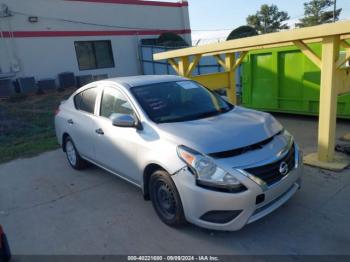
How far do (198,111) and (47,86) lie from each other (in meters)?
13.0

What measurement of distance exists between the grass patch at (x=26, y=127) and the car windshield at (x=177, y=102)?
3.86 meters

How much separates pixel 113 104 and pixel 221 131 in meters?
1.68

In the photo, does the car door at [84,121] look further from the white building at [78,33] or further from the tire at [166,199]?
the white building at [78,33]

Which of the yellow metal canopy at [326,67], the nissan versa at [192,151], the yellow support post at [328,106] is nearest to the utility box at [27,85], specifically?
the nissan versa at [192,151]

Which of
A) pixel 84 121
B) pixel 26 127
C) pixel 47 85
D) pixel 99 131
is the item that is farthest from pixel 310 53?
pixel 47 85

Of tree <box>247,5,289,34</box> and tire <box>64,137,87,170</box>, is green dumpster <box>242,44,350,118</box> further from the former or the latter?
tree <box>247,5,289,34</box>

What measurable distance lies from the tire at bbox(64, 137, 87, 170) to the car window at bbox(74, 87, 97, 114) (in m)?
0.67

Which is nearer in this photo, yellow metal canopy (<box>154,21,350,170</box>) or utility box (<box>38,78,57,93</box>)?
yellow metal canopy (<box>154,21,350,170</box>)

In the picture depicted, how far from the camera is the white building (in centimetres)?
1472

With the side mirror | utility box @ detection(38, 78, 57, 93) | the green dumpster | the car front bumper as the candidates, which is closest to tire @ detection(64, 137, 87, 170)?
the side mirror

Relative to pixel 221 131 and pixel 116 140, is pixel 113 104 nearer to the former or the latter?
pixel 116 140

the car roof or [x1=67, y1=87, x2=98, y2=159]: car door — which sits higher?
the car roof

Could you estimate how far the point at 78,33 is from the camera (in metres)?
16.5

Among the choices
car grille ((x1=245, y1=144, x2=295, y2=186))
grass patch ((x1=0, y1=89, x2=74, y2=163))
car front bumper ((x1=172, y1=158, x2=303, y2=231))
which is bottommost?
grass patch ((x1=0, y1=89, x2=74, y2=163))
